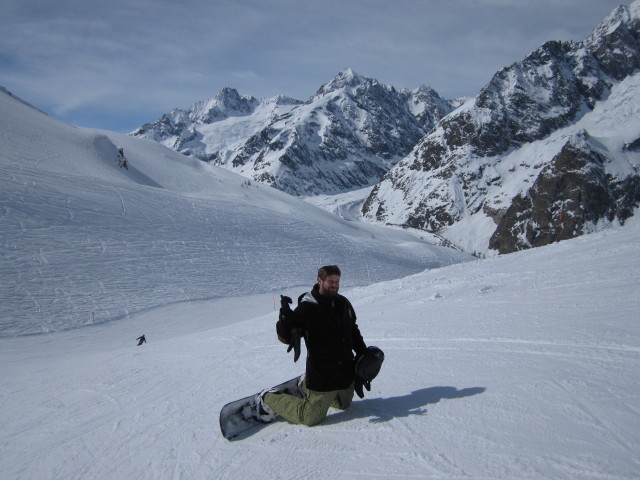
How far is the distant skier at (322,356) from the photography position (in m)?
4.57

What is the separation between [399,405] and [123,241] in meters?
32.6

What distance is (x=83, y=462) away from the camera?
15.3ft

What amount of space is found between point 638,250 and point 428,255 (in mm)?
48752

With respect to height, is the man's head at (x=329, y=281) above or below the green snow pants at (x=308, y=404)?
above

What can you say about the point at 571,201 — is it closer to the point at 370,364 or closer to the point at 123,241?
the point at 123,241

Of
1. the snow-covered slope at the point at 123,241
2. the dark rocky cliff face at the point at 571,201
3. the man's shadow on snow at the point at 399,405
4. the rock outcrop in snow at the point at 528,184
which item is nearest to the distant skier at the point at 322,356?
the man's shadow on snow at the point at 399,405

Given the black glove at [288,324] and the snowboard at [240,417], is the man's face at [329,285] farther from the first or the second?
the snowboard at [240,417]

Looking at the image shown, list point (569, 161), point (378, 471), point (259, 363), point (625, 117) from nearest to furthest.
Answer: point (378, 471) < point (259, 363) < point (569, 161) < point (625, 117)

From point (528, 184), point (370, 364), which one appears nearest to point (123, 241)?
point (370, 364)

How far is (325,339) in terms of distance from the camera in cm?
470

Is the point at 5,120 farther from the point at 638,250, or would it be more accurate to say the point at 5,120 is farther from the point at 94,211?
the point at 638,250

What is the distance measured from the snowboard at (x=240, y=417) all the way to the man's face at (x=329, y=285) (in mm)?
1253

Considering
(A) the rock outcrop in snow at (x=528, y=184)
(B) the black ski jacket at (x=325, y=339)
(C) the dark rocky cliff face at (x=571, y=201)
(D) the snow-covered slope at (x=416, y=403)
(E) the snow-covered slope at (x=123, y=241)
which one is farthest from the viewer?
(A) the rock outcrop in snow at (x=528, y=184)

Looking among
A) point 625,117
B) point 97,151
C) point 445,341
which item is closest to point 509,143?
point 625,117
